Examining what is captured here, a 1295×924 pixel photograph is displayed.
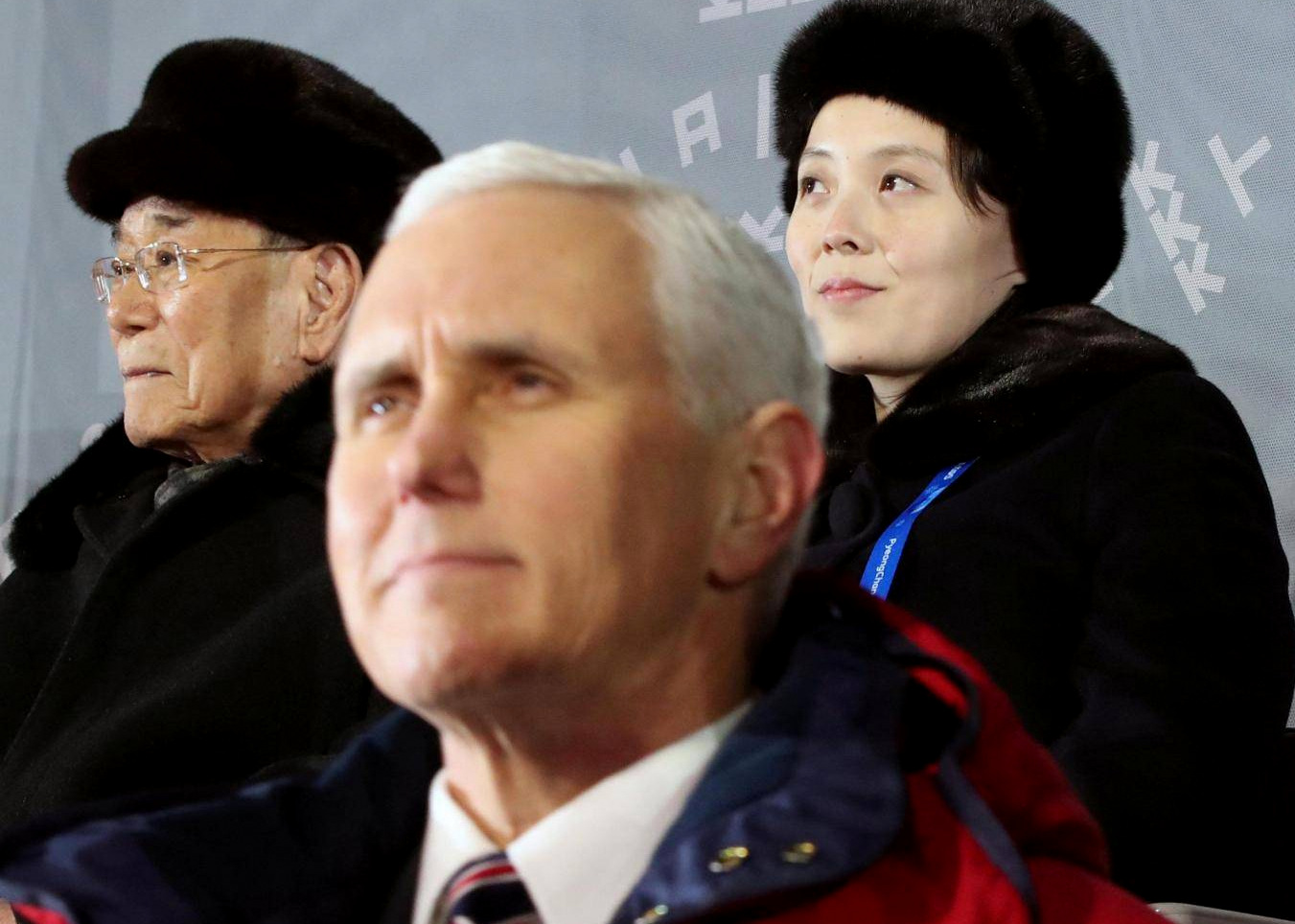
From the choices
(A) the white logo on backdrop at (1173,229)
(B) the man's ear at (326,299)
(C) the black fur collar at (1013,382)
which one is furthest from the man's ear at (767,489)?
(A) the white logo on backdrop at (1173,229)

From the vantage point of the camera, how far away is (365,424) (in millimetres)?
1135

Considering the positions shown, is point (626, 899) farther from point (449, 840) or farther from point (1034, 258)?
point (1034, 258)

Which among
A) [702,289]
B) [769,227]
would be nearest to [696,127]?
[769,227]

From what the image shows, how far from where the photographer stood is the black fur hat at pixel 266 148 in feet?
7.55

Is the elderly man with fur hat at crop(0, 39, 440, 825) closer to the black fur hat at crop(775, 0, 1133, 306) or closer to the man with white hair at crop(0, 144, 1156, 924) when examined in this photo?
the black fur hat at crop(775, 0, 1133, 306)

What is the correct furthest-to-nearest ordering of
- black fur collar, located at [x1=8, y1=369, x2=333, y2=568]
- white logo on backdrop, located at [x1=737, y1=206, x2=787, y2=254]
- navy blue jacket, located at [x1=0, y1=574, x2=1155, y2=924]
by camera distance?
white logo on backdrop, located at [x1=737, y1=206, x2=787, y2=254]
black fur collar, located at [x1=8, y1=369, x2=333, y2=568]
navy blue jacket, located at [x1=0, y1=574, x2=1155, y2=924]

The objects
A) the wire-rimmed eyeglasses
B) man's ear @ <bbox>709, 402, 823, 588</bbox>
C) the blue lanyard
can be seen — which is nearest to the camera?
man's ear @ <bbox>709, 402, 823, 588</bbox>

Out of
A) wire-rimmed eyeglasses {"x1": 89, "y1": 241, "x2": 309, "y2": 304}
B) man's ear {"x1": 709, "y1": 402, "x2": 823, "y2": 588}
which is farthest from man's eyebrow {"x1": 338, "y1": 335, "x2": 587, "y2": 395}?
wire-rimmed eyeglasses {"x1": 89, "y1": 241, "x2": 309, "y2": 304}

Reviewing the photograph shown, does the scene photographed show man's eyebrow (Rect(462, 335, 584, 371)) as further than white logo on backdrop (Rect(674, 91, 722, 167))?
No

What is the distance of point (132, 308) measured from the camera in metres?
2.30

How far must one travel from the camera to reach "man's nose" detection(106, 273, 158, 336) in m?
2.30

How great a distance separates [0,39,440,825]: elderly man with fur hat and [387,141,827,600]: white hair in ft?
3.22

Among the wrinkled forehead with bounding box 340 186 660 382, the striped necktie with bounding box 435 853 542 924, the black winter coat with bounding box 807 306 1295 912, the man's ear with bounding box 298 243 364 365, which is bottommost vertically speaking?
Answer: the black winter coat with bounding box 807 306 1295 912

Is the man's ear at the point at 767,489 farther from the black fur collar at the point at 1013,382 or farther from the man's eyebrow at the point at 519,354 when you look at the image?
the black fur collar at the point at 1013,382
